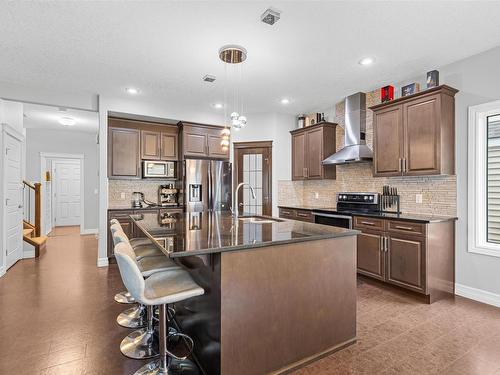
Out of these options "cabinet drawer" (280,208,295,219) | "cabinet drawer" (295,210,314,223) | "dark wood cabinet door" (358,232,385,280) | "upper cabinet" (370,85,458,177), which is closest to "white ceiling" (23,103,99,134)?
"cabinet drawer" (280,208,295,219)

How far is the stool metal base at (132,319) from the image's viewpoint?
8.55 feet

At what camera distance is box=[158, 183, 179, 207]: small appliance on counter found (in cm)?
551

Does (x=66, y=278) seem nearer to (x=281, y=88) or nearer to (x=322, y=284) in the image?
(x=322, y=284)

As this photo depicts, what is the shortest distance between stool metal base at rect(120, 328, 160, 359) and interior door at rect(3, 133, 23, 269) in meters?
3.60

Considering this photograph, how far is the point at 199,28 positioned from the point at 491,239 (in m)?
3.97

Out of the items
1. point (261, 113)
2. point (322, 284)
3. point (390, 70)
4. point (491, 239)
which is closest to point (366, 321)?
point (322, 284)

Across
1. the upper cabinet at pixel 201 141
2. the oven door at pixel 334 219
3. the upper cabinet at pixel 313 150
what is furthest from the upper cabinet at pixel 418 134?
the upper cabinet at pixel 201 141

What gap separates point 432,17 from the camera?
257 cm

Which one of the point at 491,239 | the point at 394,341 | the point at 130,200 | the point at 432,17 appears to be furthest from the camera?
the point at 130,200

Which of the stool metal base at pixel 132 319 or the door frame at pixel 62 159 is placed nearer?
the stool metal base at pixel 132 319

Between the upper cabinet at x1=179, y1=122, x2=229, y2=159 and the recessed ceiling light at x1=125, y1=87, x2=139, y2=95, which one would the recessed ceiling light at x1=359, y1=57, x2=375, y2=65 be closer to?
the upper cabinet at x1=179, y1=122, x2=229, y2=159

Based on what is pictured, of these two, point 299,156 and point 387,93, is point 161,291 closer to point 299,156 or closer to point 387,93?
point 387,93

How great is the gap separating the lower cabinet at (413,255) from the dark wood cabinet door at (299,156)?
2088mm

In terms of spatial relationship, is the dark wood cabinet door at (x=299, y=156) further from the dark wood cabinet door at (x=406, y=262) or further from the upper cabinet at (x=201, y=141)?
the dark wood cabinet door at (x=406, y=262)
